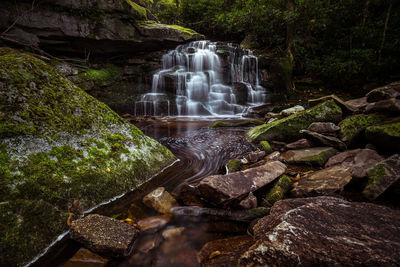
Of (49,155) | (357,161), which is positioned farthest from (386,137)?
(49,155)

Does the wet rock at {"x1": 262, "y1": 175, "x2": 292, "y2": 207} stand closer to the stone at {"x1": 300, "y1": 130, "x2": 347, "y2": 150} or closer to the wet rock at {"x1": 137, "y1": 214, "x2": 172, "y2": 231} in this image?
the wet rock at {"x1": 137, "y1": 214, "x2": 172, "y2": 231}

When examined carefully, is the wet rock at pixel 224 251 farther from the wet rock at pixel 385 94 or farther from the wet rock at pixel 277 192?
the wet rock at pixel 385 94

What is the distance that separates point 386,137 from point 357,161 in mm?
661

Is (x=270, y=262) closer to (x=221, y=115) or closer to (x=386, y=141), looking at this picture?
(x=386, y=141)

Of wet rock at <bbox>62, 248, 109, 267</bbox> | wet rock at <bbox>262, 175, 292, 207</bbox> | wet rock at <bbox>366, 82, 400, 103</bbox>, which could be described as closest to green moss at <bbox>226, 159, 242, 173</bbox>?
wet rock at <bbox>262, 175, 292, 207</bbox>

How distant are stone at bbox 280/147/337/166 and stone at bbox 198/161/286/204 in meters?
1.07

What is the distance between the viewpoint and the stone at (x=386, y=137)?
9.34 feet

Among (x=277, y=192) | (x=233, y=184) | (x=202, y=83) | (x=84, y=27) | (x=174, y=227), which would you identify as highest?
(x=84, y=27)

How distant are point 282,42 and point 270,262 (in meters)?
17.1

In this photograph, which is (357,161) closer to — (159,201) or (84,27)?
(159,201)

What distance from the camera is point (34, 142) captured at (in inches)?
87.1

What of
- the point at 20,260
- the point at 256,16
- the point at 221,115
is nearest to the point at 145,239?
the point at 20,260

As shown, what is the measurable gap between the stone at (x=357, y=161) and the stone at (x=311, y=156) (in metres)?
0.15

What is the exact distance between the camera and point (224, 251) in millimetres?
1831
